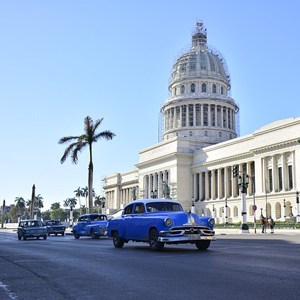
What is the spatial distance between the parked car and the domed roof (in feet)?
255

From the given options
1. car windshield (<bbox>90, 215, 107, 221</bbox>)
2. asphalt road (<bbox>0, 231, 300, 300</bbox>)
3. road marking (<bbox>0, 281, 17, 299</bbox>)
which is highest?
car windshield (<bbox>90, 215, 107, 221</bbox>)

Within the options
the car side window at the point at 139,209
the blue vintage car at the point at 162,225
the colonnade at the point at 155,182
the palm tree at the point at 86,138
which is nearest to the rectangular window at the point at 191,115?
the colonnade at the point at 155,182

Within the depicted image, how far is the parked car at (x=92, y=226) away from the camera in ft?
95.7

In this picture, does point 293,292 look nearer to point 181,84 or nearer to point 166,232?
point 166,232

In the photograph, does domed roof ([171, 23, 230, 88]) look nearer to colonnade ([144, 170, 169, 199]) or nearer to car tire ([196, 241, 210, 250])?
colonnade ([144, 170, 169, 199])

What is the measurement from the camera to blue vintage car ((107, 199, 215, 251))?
48.1ft

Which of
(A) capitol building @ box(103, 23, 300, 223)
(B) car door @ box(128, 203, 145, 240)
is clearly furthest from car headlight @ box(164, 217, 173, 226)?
(A) capitol building @ box(103, 23, 300, 223)

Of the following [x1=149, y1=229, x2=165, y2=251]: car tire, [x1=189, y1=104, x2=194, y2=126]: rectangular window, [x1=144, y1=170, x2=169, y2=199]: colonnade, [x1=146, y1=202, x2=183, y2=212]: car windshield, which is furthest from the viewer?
[x1=189, y1=104, x2=194, y2=126]: rectangular window

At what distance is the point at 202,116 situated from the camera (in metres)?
101

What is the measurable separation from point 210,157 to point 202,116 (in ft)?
66.4

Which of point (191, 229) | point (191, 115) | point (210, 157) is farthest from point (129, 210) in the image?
point (191, 115)

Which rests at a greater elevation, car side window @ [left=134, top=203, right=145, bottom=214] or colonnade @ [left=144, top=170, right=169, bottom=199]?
colonnade @ [left=144, top=170, right=169, bottom=199]

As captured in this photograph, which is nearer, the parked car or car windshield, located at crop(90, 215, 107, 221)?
the parked car

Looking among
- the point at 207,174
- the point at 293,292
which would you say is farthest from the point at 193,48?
the point at 293,292
